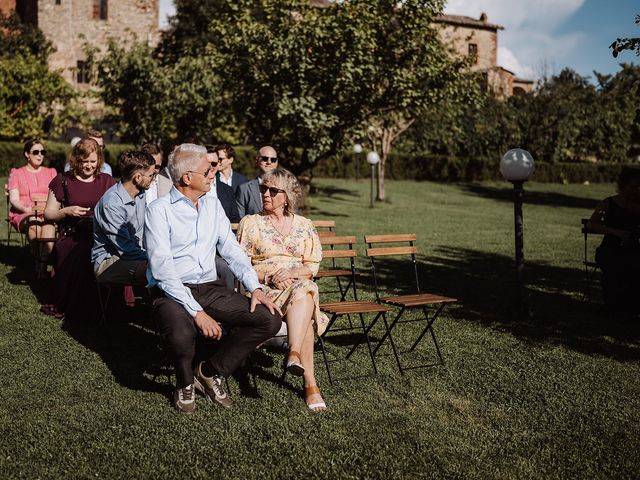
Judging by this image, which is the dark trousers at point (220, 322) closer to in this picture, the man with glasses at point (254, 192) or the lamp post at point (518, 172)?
the man with glasses at point (254, 192)

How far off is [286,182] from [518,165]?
349 centimetres

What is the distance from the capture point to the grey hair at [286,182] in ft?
19.8

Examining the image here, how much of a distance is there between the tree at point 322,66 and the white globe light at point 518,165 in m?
11.5

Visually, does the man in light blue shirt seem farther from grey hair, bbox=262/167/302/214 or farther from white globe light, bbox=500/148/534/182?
white globe light, bbox=500/148/534/182

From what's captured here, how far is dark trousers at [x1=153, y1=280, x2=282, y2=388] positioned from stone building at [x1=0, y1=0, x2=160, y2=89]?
47.6m

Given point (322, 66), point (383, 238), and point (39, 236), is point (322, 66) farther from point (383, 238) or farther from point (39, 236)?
point (383, 238)

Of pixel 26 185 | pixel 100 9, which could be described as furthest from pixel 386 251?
pixel 100 9

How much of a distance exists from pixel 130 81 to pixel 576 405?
2719 centimetres

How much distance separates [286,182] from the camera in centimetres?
605

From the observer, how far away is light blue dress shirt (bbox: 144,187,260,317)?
5.15 metres

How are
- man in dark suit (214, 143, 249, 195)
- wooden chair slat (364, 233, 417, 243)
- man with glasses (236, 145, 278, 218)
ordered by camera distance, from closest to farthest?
1. wooden chair slat (364, 233, 417, 243)
2. man with glasses (236, 145, 278, 218)
3. man in dark suit (214, 143, 249, 195)

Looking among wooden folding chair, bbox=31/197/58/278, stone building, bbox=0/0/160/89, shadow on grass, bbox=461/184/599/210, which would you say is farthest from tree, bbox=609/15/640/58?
stone building, bbox=0/0/160/89

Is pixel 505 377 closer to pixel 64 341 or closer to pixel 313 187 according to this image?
pixel 64 341

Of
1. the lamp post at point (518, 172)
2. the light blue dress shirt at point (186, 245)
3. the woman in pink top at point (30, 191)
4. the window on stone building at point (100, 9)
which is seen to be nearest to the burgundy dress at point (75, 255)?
the woman in pink top at point (30, 191)
